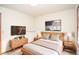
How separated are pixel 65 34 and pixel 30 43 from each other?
621 millimetres

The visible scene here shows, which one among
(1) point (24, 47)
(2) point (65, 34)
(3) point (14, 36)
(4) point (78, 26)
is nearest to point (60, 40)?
(2) point (65, 34)

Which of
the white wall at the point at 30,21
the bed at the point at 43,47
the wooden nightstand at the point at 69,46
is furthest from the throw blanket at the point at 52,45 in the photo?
the white wall at the point at 30,21

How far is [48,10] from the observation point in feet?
3.41

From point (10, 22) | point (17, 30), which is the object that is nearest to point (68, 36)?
A: point (17, 30)

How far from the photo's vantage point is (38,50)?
105cm

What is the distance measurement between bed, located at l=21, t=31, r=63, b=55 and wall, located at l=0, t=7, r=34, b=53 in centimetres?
18

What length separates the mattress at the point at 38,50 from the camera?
3.28 ft

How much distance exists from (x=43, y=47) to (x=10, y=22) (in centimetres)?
69

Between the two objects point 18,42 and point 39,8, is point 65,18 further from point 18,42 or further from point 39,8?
point 18,42

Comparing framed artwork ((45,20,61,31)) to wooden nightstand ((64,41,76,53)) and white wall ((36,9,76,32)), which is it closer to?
white wall ((36,9,76,32))

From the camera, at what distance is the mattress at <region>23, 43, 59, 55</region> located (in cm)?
100

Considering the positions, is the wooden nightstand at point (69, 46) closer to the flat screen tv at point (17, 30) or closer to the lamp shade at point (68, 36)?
the lamp shade at point (68, 36)

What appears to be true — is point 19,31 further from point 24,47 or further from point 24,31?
point 24,47

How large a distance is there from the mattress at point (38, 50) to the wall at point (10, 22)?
169mm
